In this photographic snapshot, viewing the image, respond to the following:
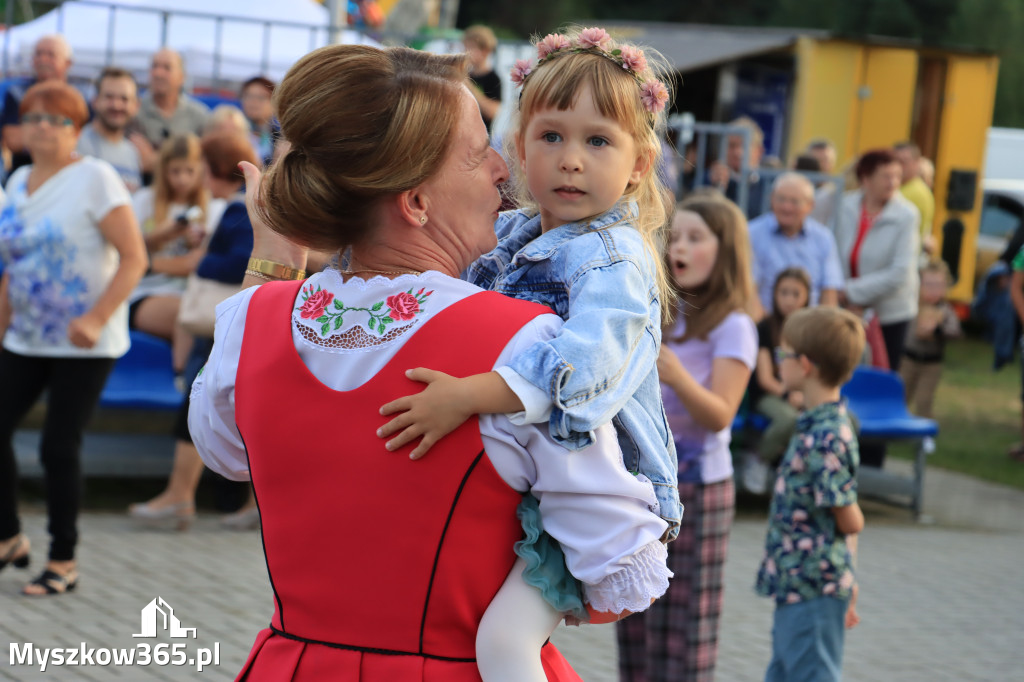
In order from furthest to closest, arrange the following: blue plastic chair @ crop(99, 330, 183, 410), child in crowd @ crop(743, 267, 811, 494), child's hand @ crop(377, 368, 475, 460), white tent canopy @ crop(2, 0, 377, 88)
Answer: white tent canopy @ crop(2, 0, 377, 88)
child in crowd @ crop(743, 267, 811, 494)
blue plastic chair @ crop(99, 330, 183, 410)
child's hand @ crop(377, 368, 475, 460)

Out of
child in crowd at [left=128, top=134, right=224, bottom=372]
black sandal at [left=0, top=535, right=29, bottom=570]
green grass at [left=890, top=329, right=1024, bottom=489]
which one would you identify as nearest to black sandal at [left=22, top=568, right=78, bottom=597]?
black sandal at [left=0, top=535, right=29, bottom=570]

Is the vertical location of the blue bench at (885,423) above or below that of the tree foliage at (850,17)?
below

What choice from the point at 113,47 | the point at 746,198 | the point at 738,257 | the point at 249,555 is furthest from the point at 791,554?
the point at 113,47

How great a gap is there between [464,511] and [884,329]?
8259 mm

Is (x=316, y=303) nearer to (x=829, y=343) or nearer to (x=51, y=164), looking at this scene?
(x=829, y=343)

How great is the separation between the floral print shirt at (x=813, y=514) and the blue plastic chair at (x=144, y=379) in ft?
13.3

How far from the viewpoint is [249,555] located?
623cm

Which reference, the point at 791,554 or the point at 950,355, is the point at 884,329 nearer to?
the point at 791,554

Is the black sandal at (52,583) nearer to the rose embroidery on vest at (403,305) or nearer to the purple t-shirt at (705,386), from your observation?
the purple t-shirt at (705,386)

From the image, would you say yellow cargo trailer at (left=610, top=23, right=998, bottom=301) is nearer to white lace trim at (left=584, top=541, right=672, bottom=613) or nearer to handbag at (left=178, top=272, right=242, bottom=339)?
handbag at (left=178, top=272, right=242, bottom=339)

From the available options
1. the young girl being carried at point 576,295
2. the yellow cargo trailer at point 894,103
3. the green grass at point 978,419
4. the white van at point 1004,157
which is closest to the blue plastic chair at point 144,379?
the young girl being carried at point 576,295

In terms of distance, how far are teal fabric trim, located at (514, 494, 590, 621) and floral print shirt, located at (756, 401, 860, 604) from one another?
2.33 meters

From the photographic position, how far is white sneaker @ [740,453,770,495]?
299 inches

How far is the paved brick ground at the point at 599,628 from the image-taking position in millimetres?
4824
